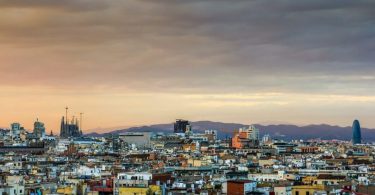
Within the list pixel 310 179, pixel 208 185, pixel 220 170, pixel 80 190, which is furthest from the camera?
pixel 220 170

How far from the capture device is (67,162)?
162625 millimetres

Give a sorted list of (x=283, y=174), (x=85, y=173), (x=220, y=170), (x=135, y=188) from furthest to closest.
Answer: (x=220, y=170) → (x=85, y=173) → (x=283, y=174) → (x=135, y=188)

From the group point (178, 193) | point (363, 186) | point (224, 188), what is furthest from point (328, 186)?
point (178, 193)

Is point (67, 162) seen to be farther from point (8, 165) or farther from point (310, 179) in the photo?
point (310, 179)

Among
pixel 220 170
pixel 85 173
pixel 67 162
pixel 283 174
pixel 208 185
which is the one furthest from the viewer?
pixel 67 162

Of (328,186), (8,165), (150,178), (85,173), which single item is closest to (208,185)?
(150,178)

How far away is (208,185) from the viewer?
102 m

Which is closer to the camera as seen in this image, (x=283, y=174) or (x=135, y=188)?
(x=135, y=188)

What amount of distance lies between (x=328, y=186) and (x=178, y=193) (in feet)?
49.6

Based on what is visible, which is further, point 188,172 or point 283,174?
point 188,172

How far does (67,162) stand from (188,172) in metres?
34.1

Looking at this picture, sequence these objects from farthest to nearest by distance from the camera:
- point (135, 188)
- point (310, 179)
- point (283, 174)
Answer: point (283, 174) → point (310, 179) → point (135, 188)

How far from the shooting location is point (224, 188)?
303ft

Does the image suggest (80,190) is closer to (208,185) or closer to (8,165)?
(208,185)
